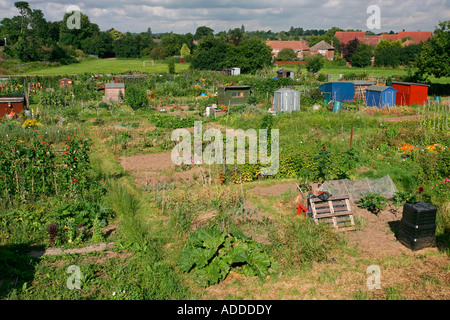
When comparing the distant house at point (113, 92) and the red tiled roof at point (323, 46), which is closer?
the distant house at point (113, 92)

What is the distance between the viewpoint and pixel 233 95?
Result: 23.8 m

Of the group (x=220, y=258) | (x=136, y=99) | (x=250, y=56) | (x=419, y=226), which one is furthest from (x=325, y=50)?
(x=220, y=258)

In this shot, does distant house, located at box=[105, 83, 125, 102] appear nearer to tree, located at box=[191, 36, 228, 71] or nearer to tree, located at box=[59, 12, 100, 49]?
tree, located at box=[191, 36, 228, 71]

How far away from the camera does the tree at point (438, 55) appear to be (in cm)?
2538

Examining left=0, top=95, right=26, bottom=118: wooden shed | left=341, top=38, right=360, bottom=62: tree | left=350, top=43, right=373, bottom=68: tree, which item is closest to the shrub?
left=0, top=95, right=26, bottom=118: wooden shed

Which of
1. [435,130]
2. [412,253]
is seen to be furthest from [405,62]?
[412,253]

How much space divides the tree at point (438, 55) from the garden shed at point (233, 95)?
1276 centimetres

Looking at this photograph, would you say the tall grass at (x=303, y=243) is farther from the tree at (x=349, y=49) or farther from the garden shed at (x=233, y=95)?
the tree at (x=349, y=49)

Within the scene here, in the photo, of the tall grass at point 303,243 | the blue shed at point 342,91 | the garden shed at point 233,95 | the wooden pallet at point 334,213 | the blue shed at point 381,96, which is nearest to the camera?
the tall grass at point 303,243

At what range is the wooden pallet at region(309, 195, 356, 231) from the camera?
26.6 feet

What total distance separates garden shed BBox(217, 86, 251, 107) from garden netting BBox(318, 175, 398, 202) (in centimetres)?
1468

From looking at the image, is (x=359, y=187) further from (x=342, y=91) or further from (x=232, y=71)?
(x=232, y=71)

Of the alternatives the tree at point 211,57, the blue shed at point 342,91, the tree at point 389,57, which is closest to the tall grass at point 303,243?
the blue shed at point 342,91
